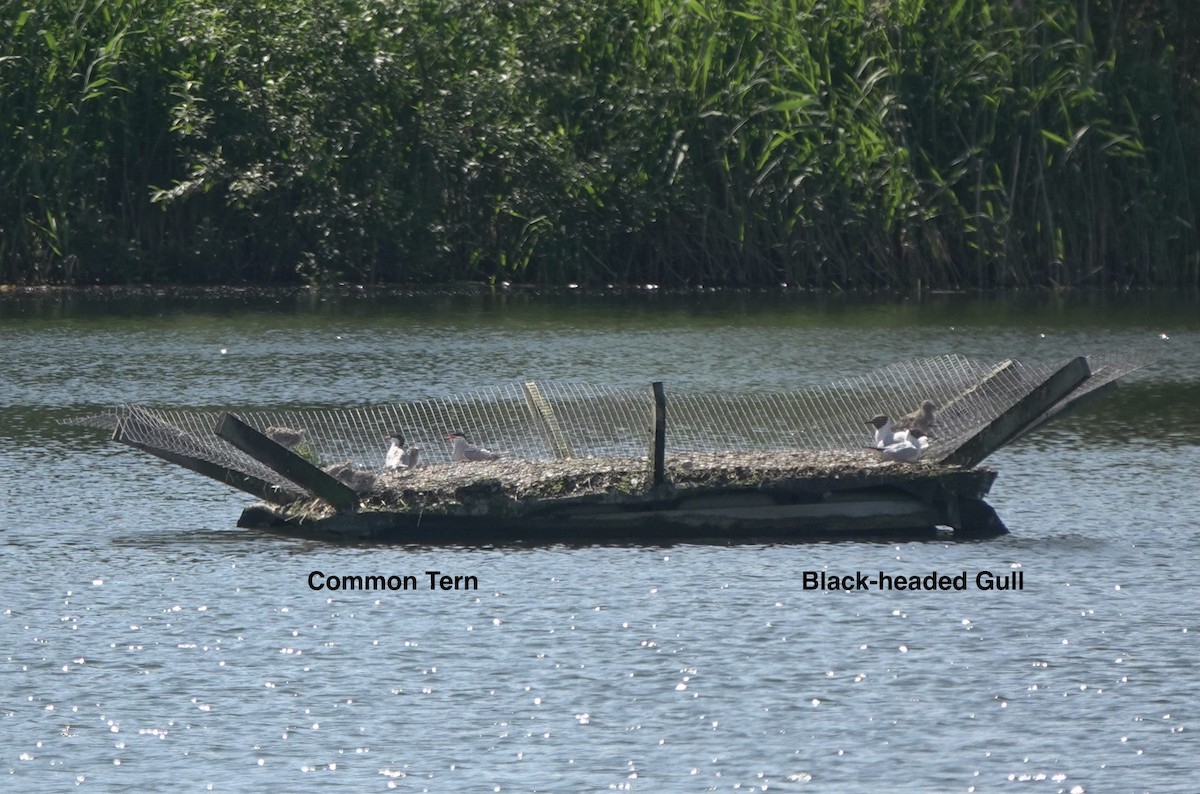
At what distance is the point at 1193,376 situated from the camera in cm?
3117

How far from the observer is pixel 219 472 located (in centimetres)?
1908

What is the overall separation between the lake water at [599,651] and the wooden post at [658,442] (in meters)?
0.63

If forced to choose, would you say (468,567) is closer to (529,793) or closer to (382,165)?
(529,793)

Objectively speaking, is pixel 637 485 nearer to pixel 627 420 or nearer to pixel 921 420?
pixel 921 420

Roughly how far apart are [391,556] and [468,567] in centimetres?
70

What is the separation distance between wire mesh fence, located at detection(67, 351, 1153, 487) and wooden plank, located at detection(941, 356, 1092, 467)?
15cm

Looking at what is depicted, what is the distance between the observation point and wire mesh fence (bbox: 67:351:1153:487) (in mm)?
19625

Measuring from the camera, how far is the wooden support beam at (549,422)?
20.7m

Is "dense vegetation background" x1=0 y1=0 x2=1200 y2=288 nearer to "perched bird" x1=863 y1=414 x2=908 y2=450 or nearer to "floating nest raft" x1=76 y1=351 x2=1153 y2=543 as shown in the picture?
"perched bird" x1=863 y1=414 x2=908 y2=450

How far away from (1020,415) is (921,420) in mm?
1063

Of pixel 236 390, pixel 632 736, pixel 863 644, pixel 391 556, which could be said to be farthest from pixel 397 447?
pixel 236 390

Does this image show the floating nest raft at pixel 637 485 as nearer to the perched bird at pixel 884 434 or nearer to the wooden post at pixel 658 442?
the wooden post at pixel 658 442

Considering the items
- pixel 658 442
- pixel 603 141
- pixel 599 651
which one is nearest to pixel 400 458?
pixel 658 442

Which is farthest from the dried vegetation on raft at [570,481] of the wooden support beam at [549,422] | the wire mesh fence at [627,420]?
the wooden support beam at [549,422]
